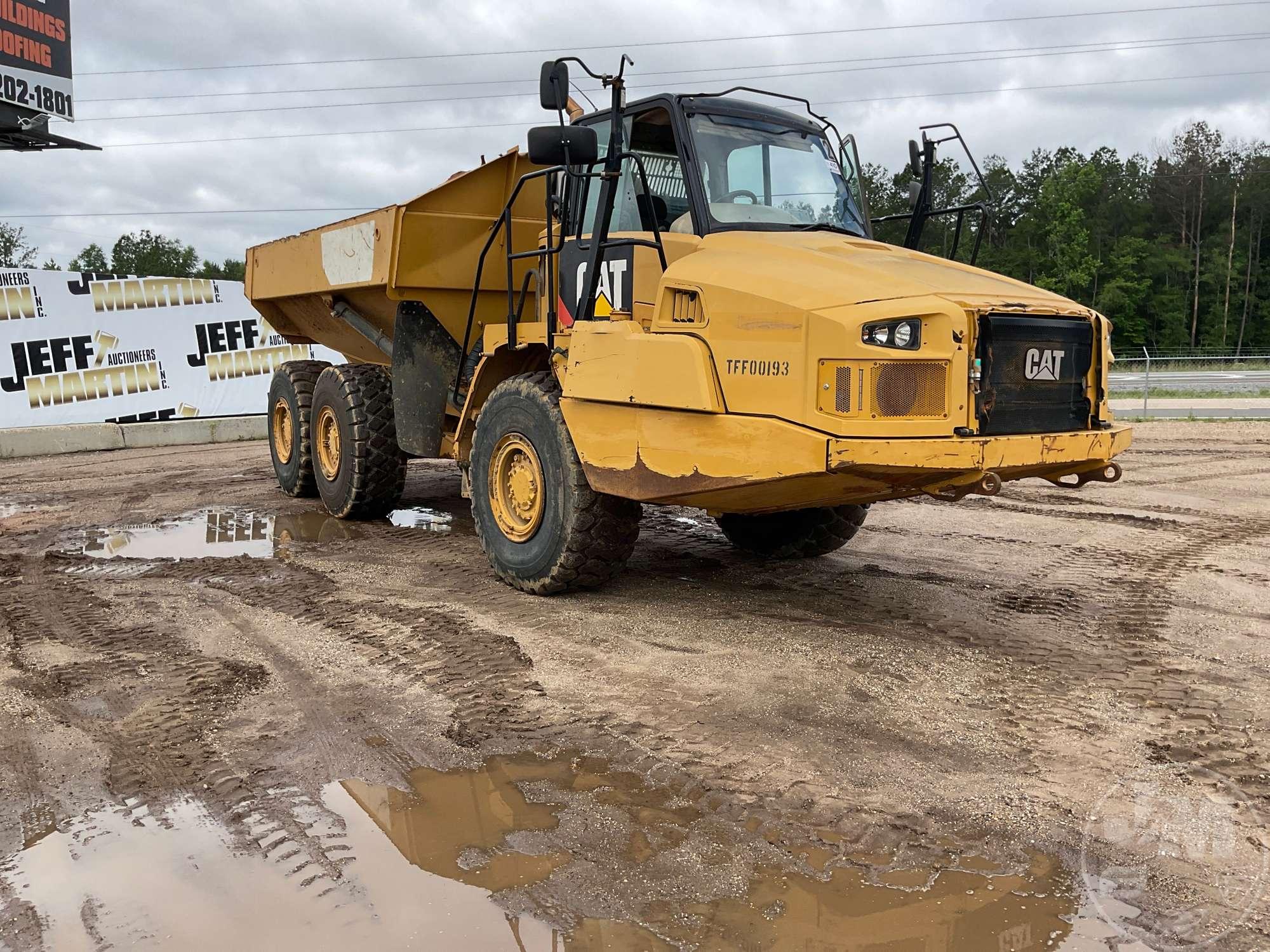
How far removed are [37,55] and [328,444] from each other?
15.6 metres

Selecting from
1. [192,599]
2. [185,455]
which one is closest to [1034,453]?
[192,599]

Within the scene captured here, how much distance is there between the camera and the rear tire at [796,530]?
23.2 feet

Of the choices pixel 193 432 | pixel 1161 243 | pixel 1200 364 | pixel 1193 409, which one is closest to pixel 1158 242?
pixel 1161 243

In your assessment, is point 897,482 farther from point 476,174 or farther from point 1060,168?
point 1060,168

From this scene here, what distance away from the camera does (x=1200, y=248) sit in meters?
63.7

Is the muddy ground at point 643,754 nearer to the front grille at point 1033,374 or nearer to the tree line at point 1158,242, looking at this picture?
the front grille at point 1033,374

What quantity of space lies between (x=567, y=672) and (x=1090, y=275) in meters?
62.5

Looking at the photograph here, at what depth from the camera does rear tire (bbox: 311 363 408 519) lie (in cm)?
859

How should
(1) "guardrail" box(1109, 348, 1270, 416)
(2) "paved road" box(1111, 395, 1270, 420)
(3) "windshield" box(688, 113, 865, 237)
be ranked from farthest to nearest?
(1) "guardrail" box(1109, 348, 1270, 416), (2) "paved road" box(1111, 395, 1270, 420), (3) "windshield" box(688, 113, 865, 237)

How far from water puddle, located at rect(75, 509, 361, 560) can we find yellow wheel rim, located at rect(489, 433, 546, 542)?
2.18m

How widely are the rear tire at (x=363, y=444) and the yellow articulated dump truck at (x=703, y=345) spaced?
25.7 inches

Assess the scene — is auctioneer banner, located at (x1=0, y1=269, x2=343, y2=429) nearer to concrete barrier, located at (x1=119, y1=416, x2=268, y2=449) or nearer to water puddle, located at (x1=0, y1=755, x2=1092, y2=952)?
concrete barrier, located at (x1=119, y1=416, x2=268, y2=449)

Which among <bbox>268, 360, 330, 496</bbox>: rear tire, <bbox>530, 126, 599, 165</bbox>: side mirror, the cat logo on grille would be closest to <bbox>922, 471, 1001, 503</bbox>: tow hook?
the cat logo on grille

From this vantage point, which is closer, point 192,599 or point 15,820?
point 15,820
